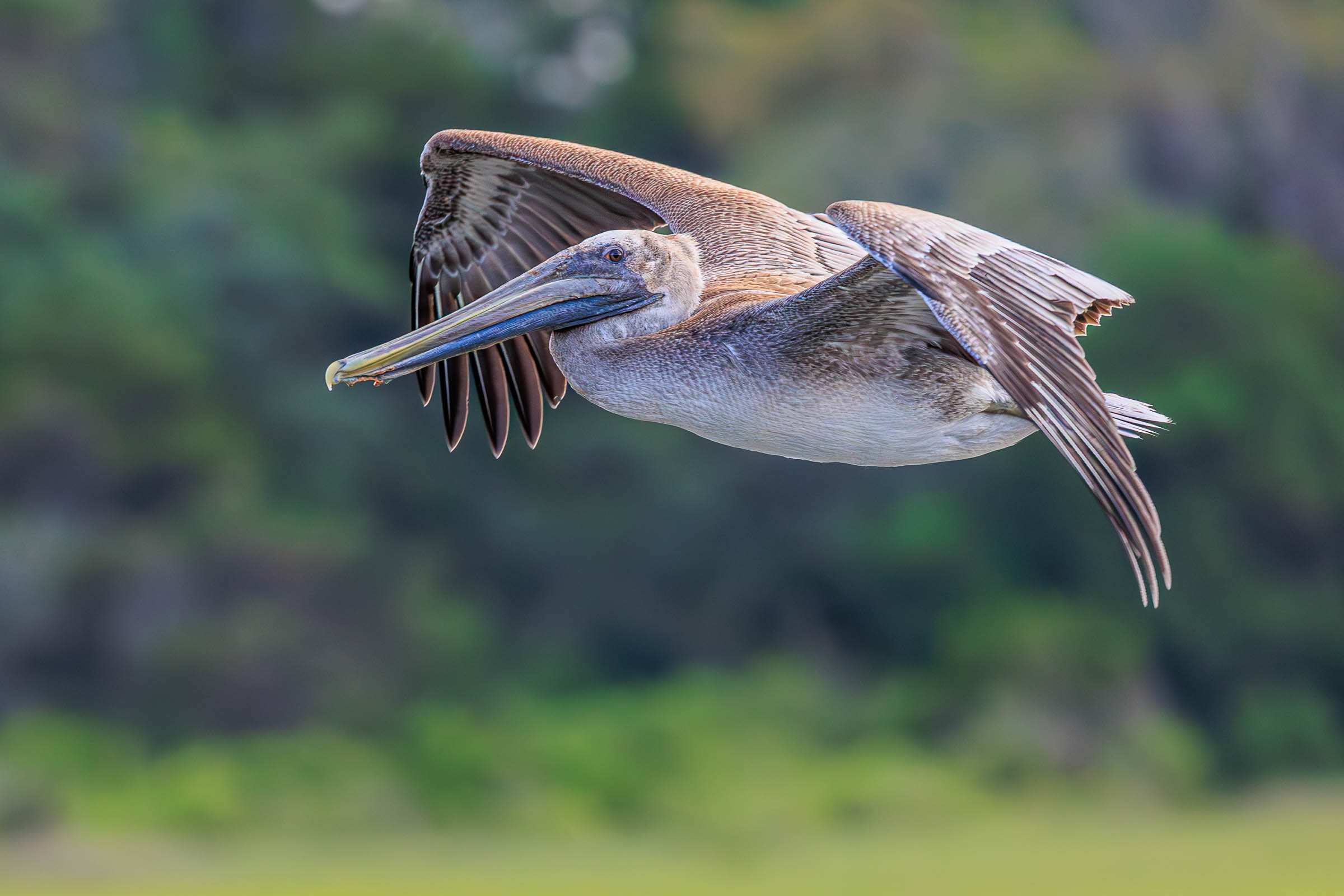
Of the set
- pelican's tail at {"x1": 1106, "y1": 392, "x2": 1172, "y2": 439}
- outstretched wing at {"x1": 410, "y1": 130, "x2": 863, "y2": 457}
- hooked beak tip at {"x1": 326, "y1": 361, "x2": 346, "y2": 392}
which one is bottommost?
pelican's tail at {"x1": 1106, "y1": 392, "x2": 1172, "y2": 439}

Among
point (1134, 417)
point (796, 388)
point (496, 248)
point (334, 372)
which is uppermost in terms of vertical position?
point (496, 248)

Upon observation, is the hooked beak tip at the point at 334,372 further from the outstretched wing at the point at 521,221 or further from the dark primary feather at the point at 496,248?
the dark primary feather at the point at 496,248

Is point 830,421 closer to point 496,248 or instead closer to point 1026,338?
point 1026,338

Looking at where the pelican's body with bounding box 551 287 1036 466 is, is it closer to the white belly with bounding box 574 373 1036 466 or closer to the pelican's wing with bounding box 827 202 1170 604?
the white belly with bounding box 574 373 1036 466

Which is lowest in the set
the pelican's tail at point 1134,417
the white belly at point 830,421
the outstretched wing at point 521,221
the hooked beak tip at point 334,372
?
the pelican's tail at point 1134,417

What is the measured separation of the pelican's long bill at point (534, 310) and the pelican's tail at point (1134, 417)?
1.53m

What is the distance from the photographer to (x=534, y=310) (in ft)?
18.7

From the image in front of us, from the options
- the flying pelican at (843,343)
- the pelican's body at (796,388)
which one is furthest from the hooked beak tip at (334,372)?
the pelican's body at (796,388)

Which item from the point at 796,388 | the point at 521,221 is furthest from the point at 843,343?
the point at 521,221

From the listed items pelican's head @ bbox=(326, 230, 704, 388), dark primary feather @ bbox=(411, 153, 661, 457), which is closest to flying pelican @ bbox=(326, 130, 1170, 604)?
pelican's head @ bbox=(326, 230, 704, 388)

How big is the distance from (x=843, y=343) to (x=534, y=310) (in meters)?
0.96

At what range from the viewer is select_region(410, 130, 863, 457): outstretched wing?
706 cm

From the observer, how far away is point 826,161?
24.2 metres

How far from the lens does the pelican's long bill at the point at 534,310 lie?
5.68 metres
